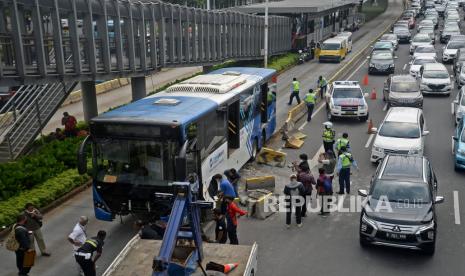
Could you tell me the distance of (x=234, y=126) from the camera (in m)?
17.3

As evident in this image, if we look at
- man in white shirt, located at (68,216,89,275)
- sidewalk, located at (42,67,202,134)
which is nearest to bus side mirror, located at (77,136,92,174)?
Answer: man in white shirt, located at (68,216,89,275)

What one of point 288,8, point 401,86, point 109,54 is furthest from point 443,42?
point 109,54

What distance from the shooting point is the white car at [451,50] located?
142ft

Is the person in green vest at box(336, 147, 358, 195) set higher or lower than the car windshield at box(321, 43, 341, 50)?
lower

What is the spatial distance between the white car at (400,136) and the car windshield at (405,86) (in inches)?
266

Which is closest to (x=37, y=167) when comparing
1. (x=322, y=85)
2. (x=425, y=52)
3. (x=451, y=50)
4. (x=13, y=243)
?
(x=13, y=243)

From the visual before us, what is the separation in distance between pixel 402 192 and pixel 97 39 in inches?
512

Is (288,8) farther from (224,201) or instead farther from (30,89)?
(224,201)

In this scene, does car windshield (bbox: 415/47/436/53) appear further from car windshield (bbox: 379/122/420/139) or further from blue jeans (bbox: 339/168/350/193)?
blue jeans (bbox: 339/168/350/193)

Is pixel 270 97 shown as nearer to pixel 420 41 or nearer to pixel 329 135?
pixel 329 135

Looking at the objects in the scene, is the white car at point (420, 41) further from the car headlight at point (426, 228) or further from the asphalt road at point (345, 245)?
the car headlight at point (426, 228)

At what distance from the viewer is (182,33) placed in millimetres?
27922

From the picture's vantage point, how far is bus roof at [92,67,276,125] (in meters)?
12.9

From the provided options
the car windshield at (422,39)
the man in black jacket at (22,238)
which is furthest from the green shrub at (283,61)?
the man in black jacket at (22,238)
